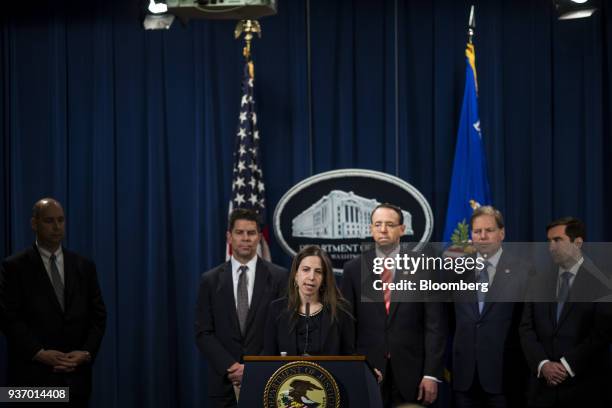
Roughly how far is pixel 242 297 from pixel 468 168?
75.5 inches

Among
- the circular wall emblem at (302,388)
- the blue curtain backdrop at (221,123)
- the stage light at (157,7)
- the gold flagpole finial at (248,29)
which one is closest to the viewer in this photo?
the circular wall emblem at (302,388)

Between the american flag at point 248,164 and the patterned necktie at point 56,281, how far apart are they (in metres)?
1.31

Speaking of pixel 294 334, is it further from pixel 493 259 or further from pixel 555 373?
pixel 555 373

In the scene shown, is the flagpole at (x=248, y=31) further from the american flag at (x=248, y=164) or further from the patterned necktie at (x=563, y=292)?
the patterned necktie at (x=563, y=292)

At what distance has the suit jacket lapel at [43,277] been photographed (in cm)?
499

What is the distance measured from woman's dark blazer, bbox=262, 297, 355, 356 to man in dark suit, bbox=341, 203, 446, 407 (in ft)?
0.91

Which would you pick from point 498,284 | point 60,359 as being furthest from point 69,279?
point 498,284

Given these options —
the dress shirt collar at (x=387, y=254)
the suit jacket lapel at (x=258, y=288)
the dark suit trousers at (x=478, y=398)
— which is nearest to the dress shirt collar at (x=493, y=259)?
the dress shirt collar at (x=387, y=254)

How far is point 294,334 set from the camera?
13.6 ft

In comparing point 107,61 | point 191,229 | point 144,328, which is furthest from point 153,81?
point 144,328

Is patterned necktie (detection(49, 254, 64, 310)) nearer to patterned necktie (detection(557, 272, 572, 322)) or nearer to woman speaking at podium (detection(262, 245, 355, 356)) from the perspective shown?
woman speaking at podium (detection(262, 245, 355, 356))

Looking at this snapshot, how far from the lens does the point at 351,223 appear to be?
606 cm

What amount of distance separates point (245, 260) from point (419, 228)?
143 centimetres

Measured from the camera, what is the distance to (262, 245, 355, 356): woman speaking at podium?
416 centimetres
